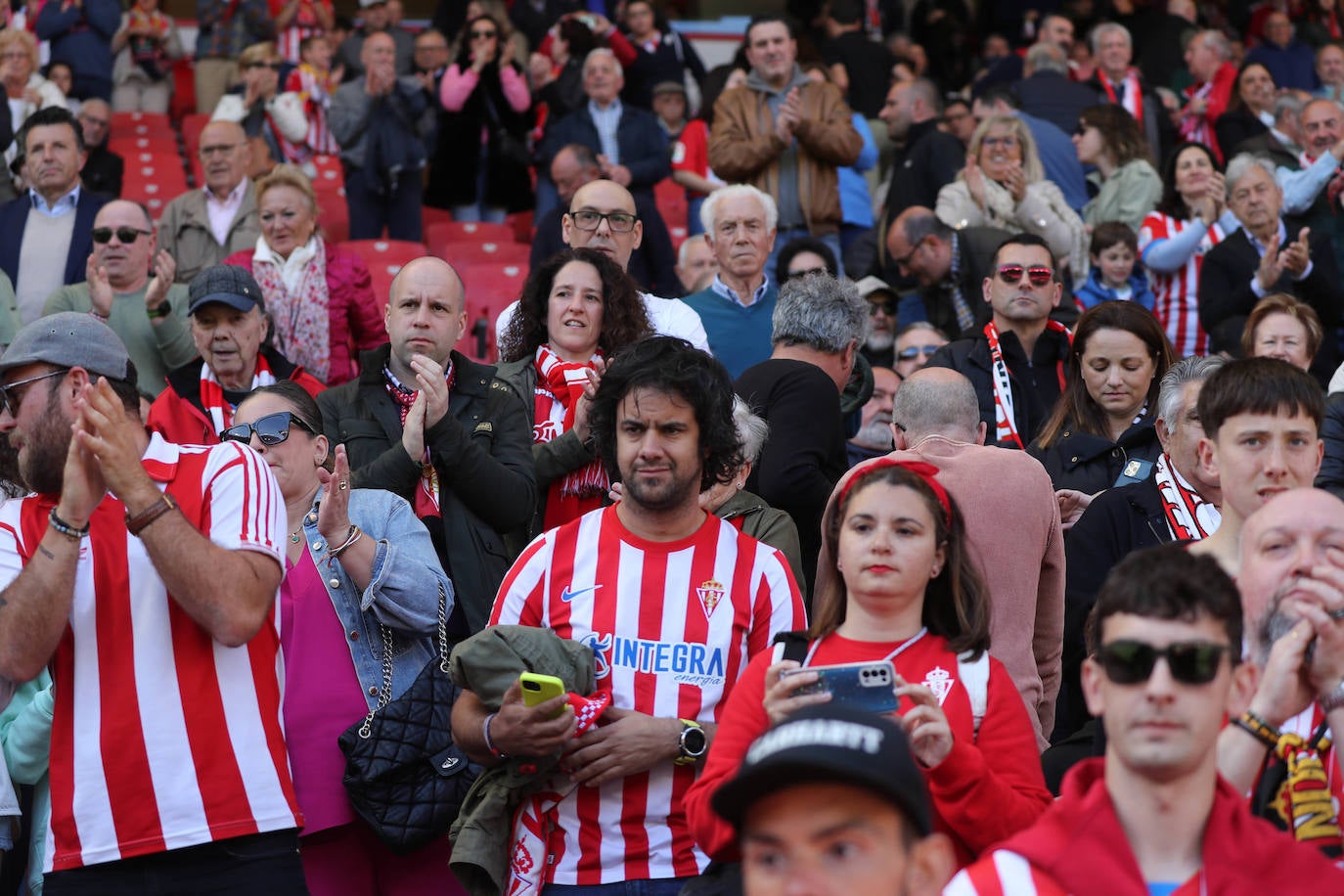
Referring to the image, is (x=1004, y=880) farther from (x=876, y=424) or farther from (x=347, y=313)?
(x=347, y=313)

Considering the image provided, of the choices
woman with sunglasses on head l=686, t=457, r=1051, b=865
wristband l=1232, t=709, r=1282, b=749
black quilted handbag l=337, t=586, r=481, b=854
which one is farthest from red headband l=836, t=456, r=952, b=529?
black quilted handbag l=337, t=586, r=481, b=854

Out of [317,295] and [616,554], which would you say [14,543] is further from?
[317,295]

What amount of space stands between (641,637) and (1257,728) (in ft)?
4.80

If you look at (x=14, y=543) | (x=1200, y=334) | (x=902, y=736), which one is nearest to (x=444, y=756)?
(x=14, y=543)

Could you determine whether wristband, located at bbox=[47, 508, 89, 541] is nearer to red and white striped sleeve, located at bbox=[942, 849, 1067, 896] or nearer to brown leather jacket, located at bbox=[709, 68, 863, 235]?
red and white striped sleeve, located at bbox=[942, 849, 1067, 896]

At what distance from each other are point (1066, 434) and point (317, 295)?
3.27 metres

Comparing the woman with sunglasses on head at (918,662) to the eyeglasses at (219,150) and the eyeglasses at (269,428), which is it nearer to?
the eyeglasses at (269,428)

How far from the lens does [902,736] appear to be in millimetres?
2266

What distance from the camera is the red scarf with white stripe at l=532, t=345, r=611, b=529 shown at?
521cm

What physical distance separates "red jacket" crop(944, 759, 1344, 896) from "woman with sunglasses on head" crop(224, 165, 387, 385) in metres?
5.00

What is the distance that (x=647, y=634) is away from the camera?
371 centimetres

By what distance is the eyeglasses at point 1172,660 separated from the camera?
2438mm

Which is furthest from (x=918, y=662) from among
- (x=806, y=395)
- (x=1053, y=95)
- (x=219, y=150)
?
(x=1053, y=95)

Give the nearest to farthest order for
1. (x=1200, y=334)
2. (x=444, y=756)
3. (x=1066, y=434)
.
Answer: (x=444, y=756), (x=1066, y=434), (x=1200, y=334)
